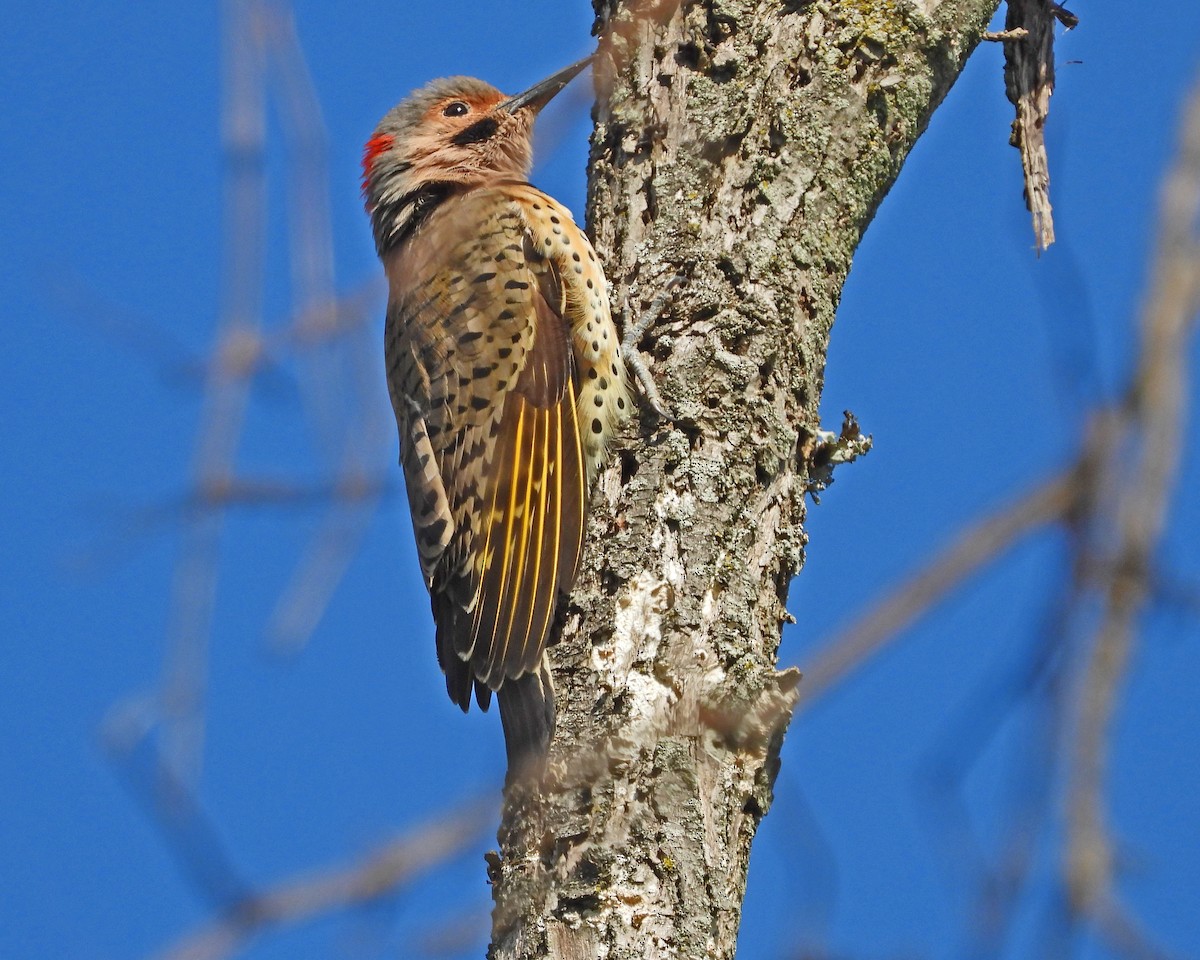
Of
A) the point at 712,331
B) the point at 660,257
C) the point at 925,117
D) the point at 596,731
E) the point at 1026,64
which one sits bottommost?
the point at 596,731

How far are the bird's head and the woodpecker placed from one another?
41 millimetres

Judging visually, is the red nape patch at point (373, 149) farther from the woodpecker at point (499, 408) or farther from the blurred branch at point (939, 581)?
the blurred branch at point (939, 581)

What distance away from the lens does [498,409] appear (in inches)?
175

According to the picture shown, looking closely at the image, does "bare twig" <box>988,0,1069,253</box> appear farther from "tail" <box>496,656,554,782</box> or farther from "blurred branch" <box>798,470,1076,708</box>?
"blurred branch" <box>798,470,1076,708</box>

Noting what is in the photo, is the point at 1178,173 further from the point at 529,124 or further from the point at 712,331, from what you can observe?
the point at 529,124

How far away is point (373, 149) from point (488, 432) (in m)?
1.98

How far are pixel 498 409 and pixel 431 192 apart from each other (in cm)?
124

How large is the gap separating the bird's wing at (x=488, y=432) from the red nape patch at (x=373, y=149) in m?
0.82

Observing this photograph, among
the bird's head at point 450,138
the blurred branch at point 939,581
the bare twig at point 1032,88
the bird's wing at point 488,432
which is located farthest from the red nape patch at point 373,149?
the blurred branch at point 939,581

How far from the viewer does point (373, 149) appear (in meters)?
5.94

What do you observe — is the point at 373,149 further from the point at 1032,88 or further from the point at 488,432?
the point at 1032,88

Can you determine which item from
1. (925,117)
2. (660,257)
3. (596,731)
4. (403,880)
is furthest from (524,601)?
(403,880)

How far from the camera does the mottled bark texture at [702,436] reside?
2.99 m

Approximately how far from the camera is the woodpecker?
3838 millimetres
